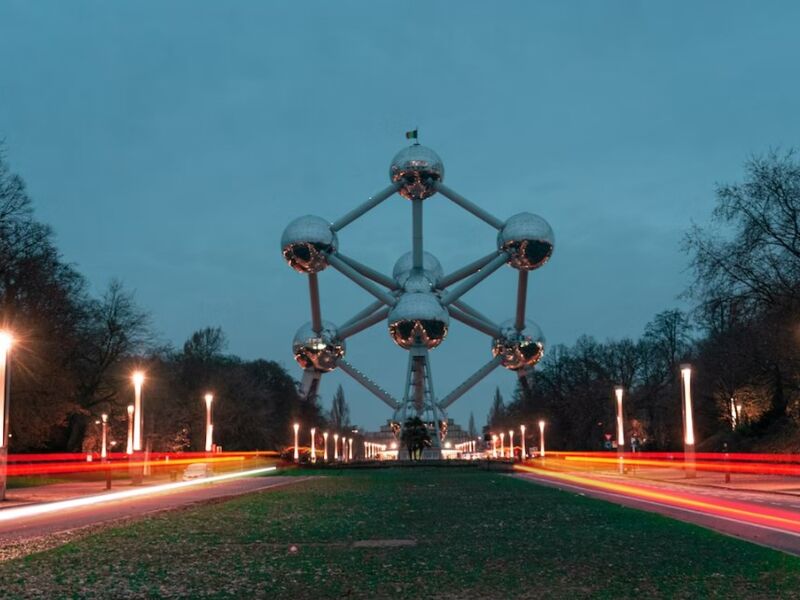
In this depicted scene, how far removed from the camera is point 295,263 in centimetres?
8056

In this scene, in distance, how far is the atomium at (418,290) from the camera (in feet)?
262

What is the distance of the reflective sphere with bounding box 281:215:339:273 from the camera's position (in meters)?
78.9

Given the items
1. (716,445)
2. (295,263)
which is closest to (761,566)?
(716,445)

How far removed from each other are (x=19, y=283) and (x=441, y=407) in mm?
56061

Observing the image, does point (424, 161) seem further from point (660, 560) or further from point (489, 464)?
point (660, 560)

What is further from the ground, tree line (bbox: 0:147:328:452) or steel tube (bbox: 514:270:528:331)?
steel tube (bbox: 514:270:528:331)

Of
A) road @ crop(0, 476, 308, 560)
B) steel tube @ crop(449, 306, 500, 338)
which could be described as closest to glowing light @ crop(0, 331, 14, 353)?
road @ crop(0, 476, 308, 560)

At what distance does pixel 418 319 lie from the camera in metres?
78.7

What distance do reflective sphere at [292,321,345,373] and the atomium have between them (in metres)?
0.09

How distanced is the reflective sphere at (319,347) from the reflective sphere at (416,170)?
48.1ft

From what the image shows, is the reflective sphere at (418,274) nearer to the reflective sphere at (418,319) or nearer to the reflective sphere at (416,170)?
the reflective sphere at (418,319)

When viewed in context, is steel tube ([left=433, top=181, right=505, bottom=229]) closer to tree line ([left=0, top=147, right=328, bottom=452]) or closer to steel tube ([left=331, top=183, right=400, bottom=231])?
steel tube ([left=331, top=183, right=400, bottom=231])

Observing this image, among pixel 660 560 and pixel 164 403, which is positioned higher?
pixel 164 403

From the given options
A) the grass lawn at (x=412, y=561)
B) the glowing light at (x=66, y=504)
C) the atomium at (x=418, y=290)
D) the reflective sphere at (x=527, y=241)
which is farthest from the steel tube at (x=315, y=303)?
the grass lawn at (x=412, y=561)
